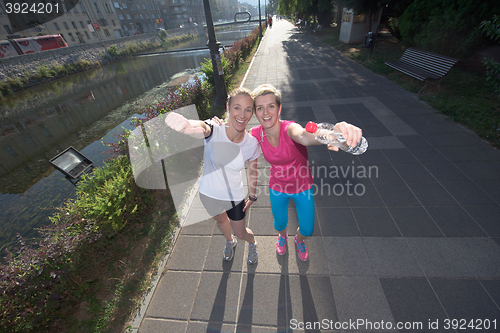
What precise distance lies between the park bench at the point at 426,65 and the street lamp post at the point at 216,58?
23.2ft

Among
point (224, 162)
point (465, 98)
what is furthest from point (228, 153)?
point (465, 98)

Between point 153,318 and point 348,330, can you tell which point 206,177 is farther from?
point 348,330

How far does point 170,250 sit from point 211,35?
6924 millimetres

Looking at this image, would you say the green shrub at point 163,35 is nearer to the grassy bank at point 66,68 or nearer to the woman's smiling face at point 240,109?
the grassy bank at point 66,68

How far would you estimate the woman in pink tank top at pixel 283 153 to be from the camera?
195 centimetres

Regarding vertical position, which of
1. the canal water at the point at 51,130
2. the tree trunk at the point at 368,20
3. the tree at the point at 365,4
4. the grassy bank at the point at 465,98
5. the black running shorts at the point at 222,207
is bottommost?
the canal water at the point at 51,130

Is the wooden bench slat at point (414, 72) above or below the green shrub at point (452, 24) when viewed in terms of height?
below

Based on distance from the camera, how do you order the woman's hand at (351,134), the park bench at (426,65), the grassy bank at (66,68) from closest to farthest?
the woman's hand at (351,134) < the park bench at (426,65) < the grassy bank at (66,68)

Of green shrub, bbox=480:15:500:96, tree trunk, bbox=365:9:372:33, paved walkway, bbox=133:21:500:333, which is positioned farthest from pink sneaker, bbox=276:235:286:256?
tree trunk, bbox=365:9:372:33

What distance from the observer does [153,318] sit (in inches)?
97.6

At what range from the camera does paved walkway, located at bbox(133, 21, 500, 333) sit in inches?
92.0

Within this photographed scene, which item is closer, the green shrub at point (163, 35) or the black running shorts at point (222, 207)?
the black running shorts at point (222, 207)

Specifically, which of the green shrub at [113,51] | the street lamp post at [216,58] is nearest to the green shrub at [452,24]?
the street lamp post at [216,58]

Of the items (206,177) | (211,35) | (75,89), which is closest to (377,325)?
(206,177)
